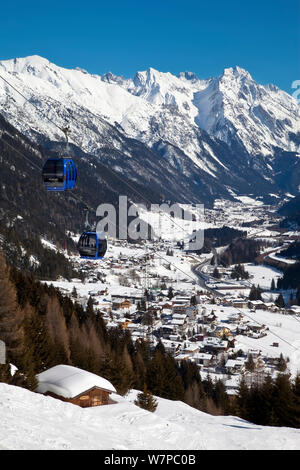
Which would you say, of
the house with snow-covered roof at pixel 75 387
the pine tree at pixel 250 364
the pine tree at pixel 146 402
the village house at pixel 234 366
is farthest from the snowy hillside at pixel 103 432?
the village house at pixel 234 366

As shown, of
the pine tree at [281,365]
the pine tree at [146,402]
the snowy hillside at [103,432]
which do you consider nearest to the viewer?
the snowy hillside at [103,432]

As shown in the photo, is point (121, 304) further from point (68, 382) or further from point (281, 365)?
point (68, 382)

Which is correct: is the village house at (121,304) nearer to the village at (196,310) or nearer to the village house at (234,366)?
the village at (196,310)

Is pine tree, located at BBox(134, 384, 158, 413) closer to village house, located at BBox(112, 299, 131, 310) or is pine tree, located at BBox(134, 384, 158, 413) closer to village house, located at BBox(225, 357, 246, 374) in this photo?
village house, located at BBox(225, 357, 246, 374)

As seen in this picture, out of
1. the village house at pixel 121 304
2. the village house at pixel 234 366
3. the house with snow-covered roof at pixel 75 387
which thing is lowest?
the village house at pixel 234 366

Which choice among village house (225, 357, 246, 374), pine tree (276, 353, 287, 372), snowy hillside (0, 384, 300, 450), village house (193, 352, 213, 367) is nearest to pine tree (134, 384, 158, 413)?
snowy hillside (0, 384, 300, 450)
